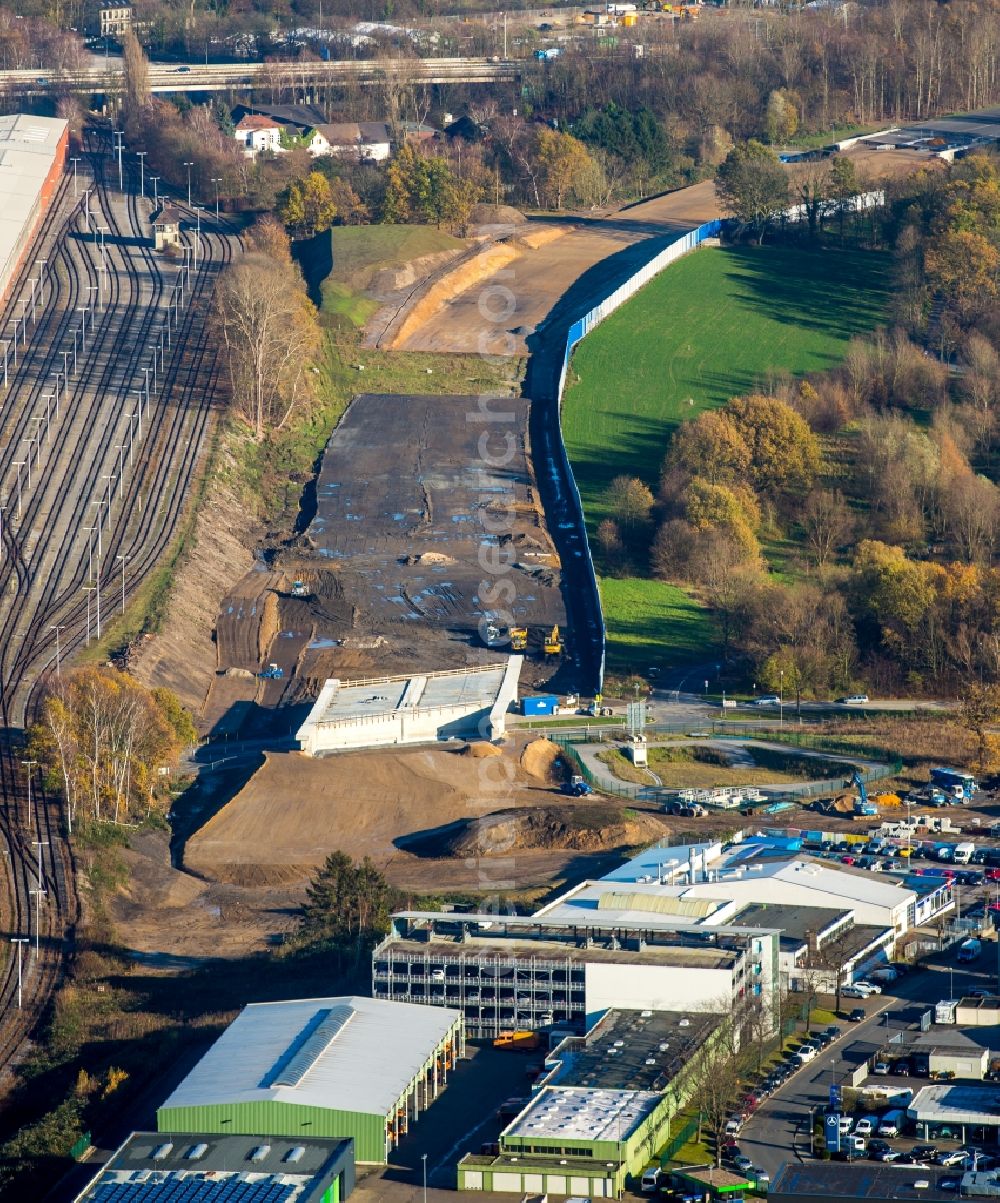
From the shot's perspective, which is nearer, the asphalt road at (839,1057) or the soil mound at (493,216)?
the asphalt road at (839,1057)

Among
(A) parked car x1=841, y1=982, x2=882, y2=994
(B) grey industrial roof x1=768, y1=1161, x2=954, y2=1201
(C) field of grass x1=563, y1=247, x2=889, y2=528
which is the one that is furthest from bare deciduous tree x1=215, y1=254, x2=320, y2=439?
(B) grey industrial roof x1=768, y1=1161, x2=954, y2=1201

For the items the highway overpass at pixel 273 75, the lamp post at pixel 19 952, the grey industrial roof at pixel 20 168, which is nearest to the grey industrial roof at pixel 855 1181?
the lamp post at pixel 19 952

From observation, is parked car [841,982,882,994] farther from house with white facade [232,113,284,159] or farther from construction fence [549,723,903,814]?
house with white facade [232,113,284,159]

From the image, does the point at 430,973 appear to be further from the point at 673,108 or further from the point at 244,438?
the point at 673,108

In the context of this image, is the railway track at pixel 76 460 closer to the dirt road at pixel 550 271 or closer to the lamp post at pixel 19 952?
the lamp post at pixel 19 952

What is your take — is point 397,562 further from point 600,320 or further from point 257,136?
point 257,136

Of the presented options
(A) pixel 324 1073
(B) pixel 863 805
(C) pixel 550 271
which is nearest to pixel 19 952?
(A) pixel 324 1073

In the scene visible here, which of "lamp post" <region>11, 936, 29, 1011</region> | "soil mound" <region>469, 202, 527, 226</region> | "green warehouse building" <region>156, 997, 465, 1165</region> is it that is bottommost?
"lamp post" <region>11, 936, 29, 1011</region>

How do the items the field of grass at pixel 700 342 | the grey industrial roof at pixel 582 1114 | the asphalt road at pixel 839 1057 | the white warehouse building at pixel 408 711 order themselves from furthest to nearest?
1. the field of grass at pixel 700 342
2. the white warehouse building at pixel 408 711
3. the asphalt road at pixel 839 1057
4. the grey industrial roof at pixel 582 1114
